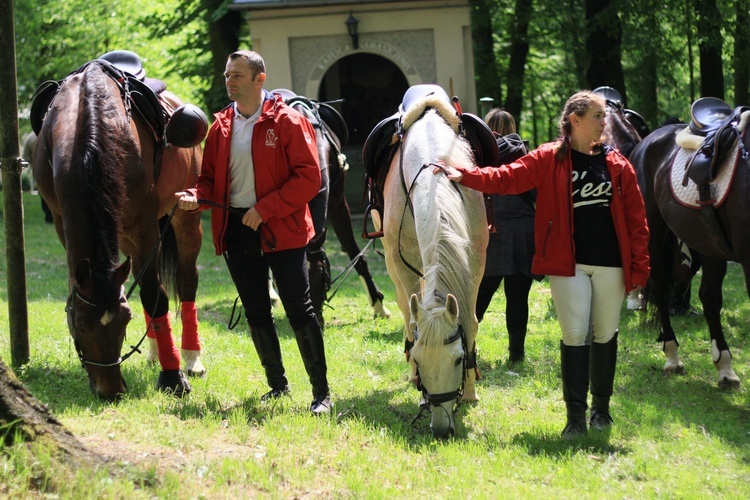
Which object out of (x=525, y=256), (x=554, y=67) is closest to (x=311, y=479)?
(x=525, y=256)

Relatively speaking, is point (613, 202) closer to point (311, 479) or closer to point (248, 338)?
point (311, 479)

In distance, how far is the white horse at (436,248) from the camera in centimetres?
457

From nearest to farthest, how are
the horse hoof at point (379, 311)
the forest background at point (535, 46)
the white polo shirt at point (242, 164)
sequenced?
the white polo shirt at point (242, 164), the horse hoof at point (379, 311), the forest background at point (535, 46)

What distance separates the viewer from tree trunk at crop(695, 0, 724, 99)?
494 inches

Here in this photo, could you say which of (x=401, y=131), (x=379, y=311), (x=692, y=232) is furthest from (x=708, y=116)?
(x=379, y=311)

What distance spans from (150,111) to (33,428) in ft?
8.81

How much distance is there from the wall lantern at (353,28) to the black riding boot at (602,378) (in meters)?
12.2

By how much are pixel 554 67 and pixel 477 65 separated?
14.6 ft

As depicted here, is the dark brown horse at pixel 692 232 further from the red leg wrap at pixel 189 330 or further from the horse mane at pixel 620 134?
the red leg wrap at pixel 189 330

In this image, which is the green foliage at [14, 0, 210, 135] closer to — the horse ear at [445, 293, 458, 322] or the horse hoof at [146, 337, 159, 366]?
the horse hoof at [146, 337, 159, 366]

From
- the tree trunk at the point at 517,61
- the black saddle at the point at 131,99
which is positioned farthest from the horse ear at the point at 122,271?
the tree trunk at the point at 517,61

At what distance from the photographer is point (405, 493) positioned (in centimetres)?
409

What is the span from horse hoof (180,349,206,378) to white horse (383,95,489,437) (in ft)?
5.31

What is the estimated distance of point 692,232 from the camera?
21.5 ft
